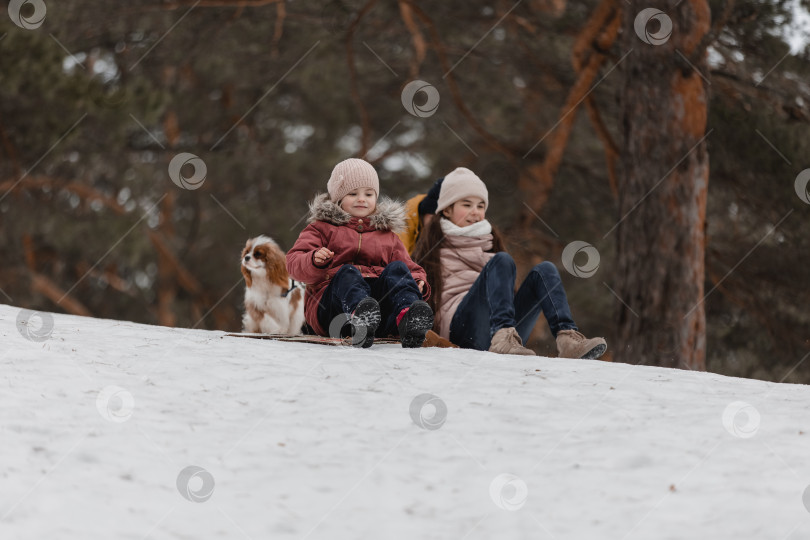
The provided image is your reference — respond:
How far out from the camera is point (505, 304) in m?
4.37

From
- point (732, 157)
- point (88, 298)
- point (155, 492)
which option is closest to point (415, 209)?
point (155, 492)

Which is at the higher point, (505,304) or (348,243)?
(348,243)

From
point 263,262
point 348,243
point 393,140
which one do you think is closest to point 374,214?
point 348,243

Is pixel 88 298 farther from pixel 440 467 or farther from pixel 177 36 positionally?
pixel 440 467

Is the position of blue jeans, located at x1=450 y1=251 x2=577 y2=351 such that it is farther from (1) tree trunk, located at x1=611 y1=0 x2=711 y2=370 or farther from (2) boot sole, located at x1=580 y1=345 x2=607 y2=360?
(1) tree trunk, located at x1=611 y1=0 x2=711 y2=370

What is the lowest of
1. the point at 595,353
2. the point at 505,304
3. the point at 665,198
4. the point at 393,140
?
the point at 595,353

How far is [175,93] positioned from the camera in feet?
48.4

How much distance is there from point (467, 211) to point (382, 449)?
6.80 feet

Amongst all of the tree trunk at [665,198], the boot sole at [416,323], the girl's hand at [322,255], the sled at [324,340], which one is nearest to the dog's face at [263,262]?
the sled at [324,340]

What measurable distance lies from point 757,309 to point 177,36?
8.28 meters

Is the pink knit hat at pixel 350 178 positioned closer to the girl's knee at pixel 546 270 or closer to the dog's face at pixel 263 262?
the girl's knee at pixel 546 270

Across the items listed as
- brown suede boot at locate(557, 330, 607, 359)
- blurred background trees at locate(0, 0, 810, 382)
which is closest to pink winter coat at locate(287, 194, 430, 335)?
brown suede boot at locate(557, 330, 607, 359)

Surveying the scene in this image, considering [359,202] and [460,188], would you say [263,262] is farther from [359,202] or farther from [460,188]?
[460,188]

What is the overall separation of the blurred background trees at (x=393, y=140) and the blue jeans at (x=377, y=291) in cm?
127
